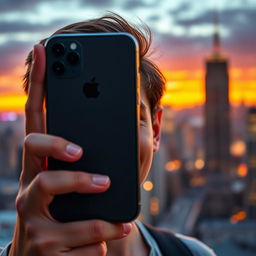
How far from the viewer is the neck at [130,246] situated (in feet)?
4.90

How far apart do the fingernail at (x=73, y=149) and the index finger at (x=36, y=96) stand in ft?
0.33

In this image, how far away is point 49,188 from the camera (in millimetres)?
1032

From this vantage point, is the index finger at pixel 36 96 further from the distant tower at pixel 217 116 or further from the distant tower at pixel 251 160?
the distant tower at pixel 217 116

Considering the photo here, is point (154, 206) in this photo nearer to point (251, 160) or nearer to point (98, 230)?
point (251, 160)

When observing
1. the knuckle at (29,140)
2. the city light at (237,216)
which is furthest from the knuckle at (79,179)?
the city light at (237,216)

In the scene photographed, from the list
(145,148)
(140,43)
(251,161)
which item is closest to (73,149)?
(145,148)

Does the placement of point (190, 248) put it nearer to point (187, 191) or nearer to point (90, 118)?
point (90, 118)

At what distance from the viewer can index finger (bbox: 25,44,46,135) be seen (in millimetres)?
1122

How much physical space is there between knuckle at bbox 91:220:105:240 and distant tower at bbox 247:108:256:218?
4376cm

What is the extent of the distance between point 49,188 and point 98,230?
0.45ft

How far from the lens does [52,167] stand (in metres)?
1.09

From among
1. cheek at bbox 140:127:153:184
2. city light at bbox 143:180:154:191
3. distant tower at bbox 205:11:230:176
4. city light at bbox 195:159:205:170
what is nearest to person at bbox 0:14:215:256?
cheek at bbox 140:127:153:184

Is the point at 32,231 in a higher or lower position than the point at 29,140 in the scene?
lower

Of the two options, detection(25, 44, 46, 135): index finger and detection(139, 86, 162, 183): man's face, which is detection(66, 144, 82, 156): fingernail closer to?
detection(25, 44, 46, 135): index finger
